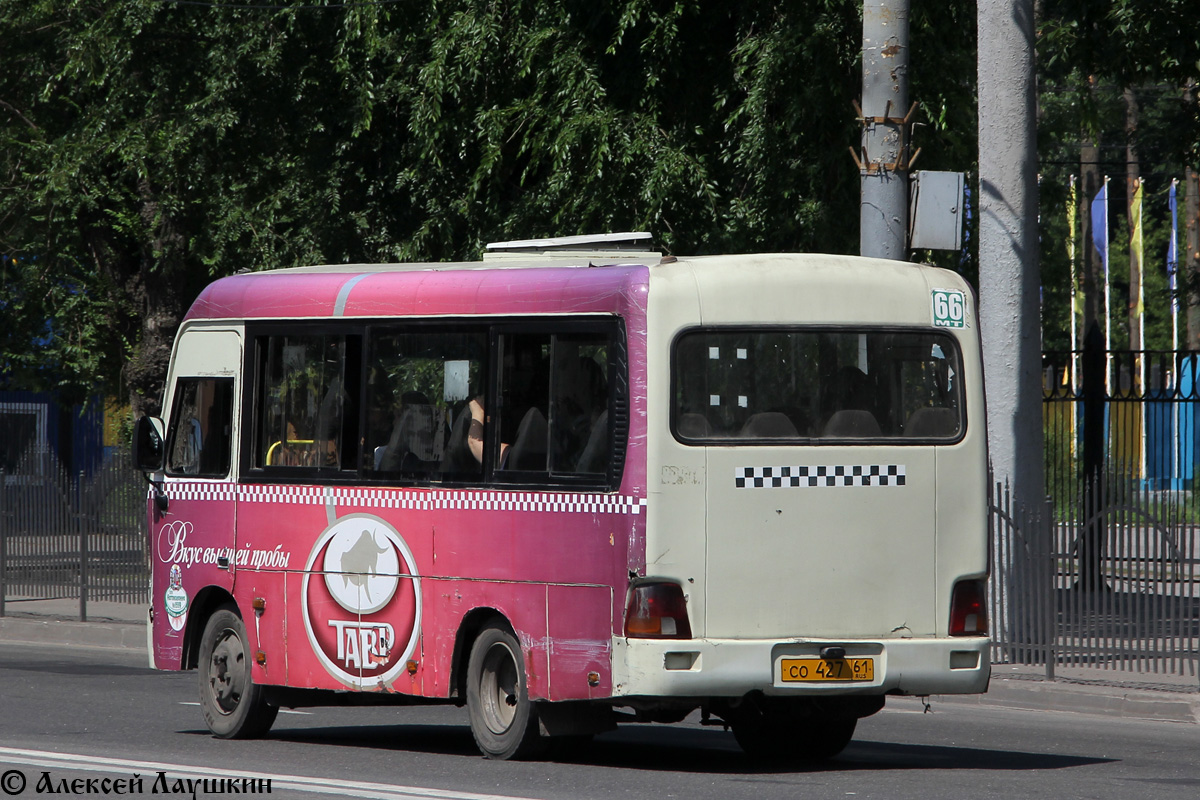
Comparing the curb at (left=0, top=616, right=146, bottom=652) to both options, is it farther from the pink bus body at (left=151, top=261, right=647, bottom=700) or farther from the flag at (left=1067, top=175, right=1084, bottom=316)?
the flag at (left=1067, top=175, right=1084, bottom=316)

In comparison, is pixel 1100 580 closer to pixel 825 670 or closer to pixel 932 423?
pixel 932 423

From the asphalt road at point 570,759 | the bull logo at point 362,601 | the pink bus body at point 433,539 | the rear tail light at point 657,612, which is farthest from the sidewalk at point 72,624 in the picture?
the rear tail light at point 657,612

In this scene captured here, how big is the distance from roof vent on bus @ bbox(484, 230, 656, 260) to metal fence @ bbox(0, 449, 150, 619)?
10201 millimetres

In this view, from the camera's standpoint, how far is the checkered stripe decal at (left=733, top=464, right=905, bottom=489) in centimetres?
910

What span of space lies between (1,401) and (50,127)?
16.6m

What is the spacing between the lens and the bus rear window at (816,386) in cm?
914

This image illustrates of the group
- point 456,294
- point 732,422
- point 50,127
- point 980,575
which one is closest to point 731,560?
point 732,422

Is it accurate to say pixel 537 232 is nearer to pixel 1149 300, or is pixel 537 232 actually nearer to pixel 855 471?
pixel 855 471

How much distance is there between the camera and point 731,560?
9016mm

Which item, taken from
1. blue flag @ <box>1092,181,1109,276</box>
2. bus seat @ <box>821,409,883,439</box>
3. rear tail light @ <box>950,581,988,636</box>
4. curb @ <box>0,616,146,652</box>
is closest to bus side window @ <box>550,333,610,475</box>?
bus seat @ <box>821,409,883,439</box>

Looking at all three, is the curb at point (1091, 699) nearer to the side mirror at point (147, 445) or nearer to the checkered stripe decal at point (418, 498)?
the checkered stripe decal at point (418, 498)

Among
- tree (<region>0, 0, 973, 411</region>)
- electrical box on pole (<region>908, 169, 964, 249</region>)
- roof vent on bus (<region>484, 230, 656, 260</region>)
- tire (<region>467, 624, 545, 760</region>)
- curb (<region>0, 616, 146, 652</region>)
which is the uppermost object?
tree (<region>0, 0, 973, 411</region>)

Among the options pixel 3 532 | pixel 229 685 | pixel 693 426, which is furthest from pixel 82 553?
pixel 693 426

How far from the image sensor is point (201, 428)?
450 inches
